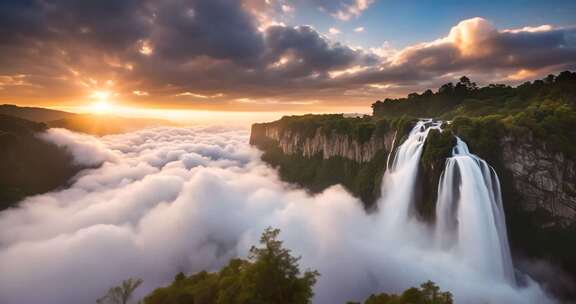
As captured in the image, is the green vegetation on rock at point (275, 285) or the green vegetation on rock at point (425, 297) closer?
the green vegetation on rock at point (275, 285)

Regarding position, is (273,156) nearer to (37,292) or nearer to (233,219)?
(233,219)

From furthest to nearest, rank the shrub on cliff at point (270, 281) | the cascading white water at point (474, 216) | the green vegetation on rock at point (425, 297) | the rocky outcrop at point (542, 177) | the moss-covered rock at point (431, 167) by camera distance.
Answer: the moss-covered rock at point (431, 167) → the rocky outcrop at point (542, 177) → the cascading white water at point (474, 216) → the green vegetation on rock at point (425, 297) → the shrub on cliff at point (270, 281)

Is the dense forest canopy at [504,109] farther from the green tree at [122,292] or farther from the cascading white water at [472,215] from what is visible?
the green tree at [122,292]

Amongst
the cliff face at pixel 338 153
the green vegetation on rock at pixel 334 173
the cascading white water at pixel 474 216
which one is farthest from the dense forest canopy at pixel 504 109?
the green vegetation on rock at pixel 334 173

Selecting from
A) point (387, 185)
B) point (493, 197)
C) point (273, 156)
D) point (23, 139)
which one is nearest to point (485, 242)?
point (493, 197)

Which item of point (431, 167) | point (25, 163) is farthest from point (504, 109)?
point (25, 163)

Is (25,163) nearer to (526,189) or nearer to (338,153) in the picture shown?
(338,153)

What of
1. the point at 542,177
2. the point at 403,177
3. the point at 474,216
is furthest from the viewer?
the point at 403,177
